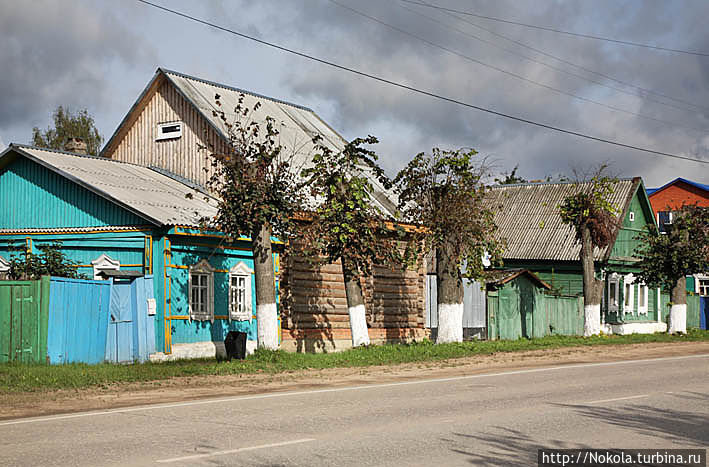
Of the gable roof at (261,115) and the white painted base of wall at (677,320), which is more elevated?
the gable roof at (261,115)

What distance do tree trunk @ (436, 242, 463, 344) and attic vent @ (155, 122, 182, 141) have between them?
9.24m

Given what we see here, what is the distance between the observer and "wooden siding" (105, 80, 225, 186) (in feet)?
88.4

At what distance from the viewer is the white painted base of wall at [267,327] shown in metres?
22.0

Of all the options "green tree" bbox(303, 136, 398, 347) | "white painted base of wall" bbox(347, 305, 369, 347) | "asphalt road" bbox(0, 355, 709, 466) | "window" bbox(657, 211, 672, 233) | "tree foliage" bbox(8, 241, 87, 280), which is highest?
"window" bbox(657, 211, 672, 233)

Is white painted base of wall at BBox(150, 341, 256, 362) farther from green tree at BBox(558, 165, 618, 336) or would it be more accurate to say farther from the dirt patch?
green tree at BBox(558, 165, 618, 336)

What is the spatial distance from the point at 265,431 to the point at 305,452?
1.56 metres

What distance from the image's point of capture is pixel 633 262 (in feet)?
144

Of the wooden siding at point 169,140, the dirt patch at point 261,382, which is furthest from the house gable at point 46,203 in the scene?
the dirt patch at point 261,382

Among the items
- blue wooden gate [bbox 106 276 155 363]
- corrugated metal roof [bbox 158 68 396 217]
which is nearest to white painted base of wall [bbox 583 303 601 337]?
corrugated metal roof [bbox 158 68 396 217]

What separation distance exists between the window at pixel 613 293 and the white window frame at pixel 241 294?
914 inches

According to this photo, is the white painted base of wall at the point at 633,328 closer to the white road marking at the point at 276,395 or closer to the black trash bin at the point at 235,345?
the white road marking at the point at 276,395

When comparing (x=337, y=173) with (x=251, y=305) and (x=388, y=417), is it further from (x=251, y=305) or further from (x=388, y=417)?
(x=388, y=417)

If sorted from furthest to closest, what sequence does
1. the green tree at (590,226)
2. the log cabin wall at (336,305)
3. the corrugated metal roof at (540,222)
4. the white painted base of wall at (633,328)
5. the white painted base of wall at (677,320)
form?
the white painted base of wall at (633,328)
the corrugated metal roof at (540,222)
the white painted base of wall at (677,320)
the green tree at (590,226)
the log cabin wall at (336,305)

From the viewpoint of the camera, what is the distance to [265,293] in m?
22.0
